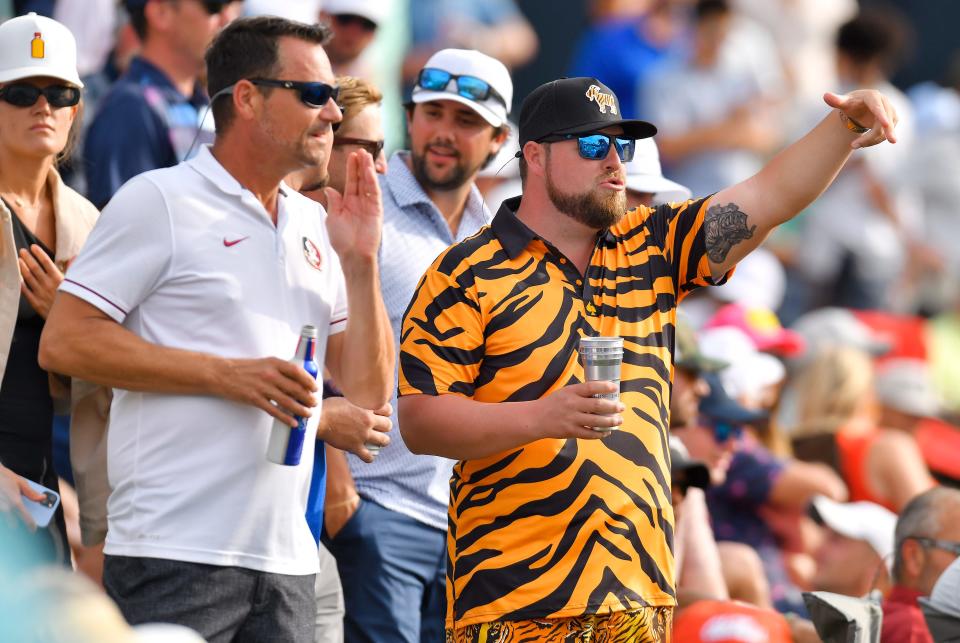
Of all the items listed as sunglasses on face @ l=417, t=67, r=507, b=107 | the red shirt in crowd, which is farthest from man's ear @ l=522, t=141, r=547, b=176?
the red shirt in crowd

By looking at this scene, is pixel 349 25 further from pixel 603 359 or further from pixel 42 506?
pixel 603 359

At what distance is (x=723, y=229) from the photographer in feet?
14.8

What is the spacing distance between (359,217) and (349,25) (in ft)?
10.2

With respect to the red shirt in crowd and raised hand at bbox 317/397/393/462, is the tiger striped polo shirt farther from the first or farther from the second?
the red shirt in crowd

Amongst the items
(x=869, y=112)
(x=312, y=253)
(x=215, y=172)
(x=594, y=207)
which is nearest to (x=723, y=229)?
(x=594, y=207)

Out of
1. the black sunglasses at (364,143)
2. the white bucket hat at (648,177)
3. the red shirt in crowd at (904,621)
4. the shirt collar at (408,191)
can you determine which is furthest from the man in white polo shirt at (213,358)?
the red shirt in crowd at (904,621)

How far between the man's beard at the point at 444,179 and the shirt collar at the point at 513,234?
1136 millimetres

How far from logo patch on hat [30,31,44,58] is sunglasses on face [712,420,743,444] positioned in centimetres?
327

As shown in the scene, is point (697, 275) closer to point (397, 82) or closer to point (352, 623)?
point (352, 623)

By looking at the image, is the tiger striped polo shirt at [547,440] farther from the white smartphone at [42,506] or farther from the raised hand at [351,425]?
the white smartphone at [42,506]

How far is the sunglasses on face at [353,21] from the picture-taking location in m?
7.50

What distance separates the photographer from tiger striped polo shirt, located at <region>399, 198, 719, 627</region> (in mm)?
4301

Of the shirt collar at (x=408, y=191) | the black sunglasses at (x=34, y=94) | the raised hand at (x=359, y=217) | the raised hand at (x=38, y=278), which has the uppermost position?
Result: the black sunglasses at (x=34, y=94)

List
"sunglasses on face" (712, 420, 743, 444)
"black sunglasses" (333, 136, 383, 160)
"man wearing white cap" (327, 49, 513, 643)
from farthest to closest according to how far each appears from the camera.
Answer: "sunglasses on face" (712, 420, 743, 444)
"black sunglasses" (333, 136, 383, 160)
"man wearing white cap" (327, 49, 513, 643)
